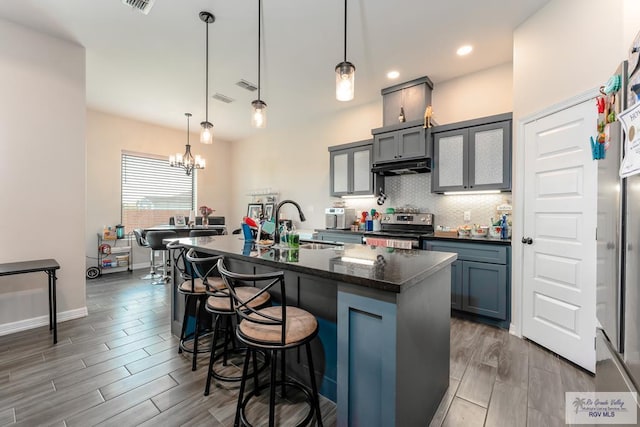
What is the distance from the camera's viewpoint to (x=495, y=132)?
3.04m

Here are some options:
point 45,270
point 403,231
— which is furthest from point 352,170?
point 45,270

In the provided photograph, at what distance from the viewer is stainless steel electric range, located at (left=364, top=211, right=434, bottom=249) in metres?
3.39

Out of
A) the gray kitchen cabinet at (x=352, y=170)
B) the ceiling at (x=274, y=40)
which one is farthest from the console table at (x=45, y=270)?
the gray kitchen cabinet at (x=352, y=170)

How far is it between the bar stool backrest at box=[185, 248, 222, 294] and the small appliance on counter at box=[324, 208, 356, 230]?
2.47 meters

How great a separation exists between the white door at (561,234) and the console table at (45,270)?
14.5 ft

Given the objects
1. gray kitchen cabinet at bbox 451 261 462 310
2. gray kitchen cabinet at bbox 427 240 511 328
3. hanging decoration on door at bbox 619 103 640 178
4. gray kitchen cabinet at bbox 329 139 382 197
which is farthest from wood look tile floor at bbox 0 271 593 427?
gray kitchen cabinet at bbox 329 139 382 197

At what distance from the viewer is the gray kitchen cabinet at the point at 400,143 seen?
354cm

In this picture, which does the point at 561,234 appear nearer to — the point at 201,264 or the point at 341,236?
the point at 341,236

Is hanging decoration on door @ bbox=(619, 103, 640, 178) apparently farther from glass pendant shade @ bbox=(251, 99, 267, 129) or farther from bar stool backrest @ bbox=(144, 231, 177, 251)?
bar stool backrest @ bbox=(144, 231, 177, 251)

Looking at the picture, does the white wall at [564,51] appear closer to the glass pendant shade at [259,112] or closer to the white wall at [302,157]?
the white wall at [302,157]

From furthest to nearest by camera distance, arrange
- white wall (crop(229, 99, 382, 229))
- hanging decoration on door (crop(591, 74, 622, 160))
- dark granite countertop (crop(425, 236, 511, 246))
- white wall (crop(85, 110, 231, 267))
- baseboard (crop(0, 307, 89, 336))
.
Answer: white wall (crop(85, 110, 231, 267)) < white wall (crop(229, 99, 382, 229)) < dark granite countertop (crop(425, 236, 511, 246)) < baseboard (crop(0, 307, 89, 336)) < hanging decoration on door (crop(591, 74, 622, 160))

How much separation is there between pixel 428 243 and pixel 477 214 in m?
0.82

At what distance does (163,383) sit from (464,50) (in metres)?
4.31

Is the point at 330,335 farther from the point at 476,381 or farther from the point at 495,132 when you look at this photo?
the point at 495,132
